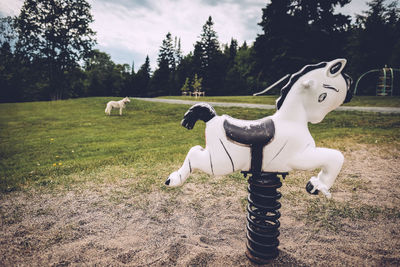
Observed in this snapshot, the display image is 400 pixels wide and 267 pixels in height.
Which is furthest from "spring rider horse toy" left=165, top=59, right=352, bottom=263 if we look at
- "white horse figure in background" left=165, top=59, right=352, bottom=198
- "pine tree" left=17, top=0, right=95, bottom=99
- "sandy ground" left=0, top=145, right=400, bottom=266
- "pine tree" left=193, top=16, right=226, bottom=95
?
"pine tree" left=193, top=16, right=226, bottom=95

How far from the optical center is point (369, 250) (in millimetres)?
2541

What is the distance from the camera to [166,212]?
3.37 metres

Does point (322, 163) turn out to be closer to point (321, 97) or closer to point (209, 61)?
point (321, 97)

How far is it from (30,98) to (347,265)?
154 feet

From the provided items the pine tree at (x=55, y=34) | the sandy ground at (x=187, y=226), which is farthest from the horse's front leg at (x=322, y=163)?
the pine tree at (x=55, y=34)

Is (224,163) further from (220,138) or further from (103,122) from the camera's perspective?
(103,122)

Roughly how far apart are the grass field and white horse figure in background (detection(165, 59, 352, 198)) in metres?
1.17

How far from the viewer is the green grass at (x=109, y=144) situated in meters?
4.80

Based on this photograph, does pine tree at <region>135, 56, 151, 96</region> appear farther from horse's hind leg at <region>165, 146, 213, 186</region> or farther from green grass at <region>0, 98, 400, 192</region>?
horse's hind leg at <region>165, 146, 213, 186</region>

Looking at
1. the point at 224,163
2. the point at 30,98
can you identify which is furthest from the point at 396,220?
the point at 30,98

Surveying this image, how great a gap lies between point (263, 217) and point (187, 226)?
3.93 ft

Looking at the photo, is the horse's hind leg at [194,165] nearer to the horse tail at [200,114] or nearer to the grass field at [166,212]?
the horse tail at [200,114]

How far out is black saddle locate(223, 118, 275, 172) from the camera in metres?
1.79

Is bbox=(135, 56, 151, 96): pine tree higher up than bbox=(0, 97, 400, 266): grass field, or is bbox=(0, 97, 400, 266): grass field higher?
bbox=(135, 56, 151, 96): pine tree
